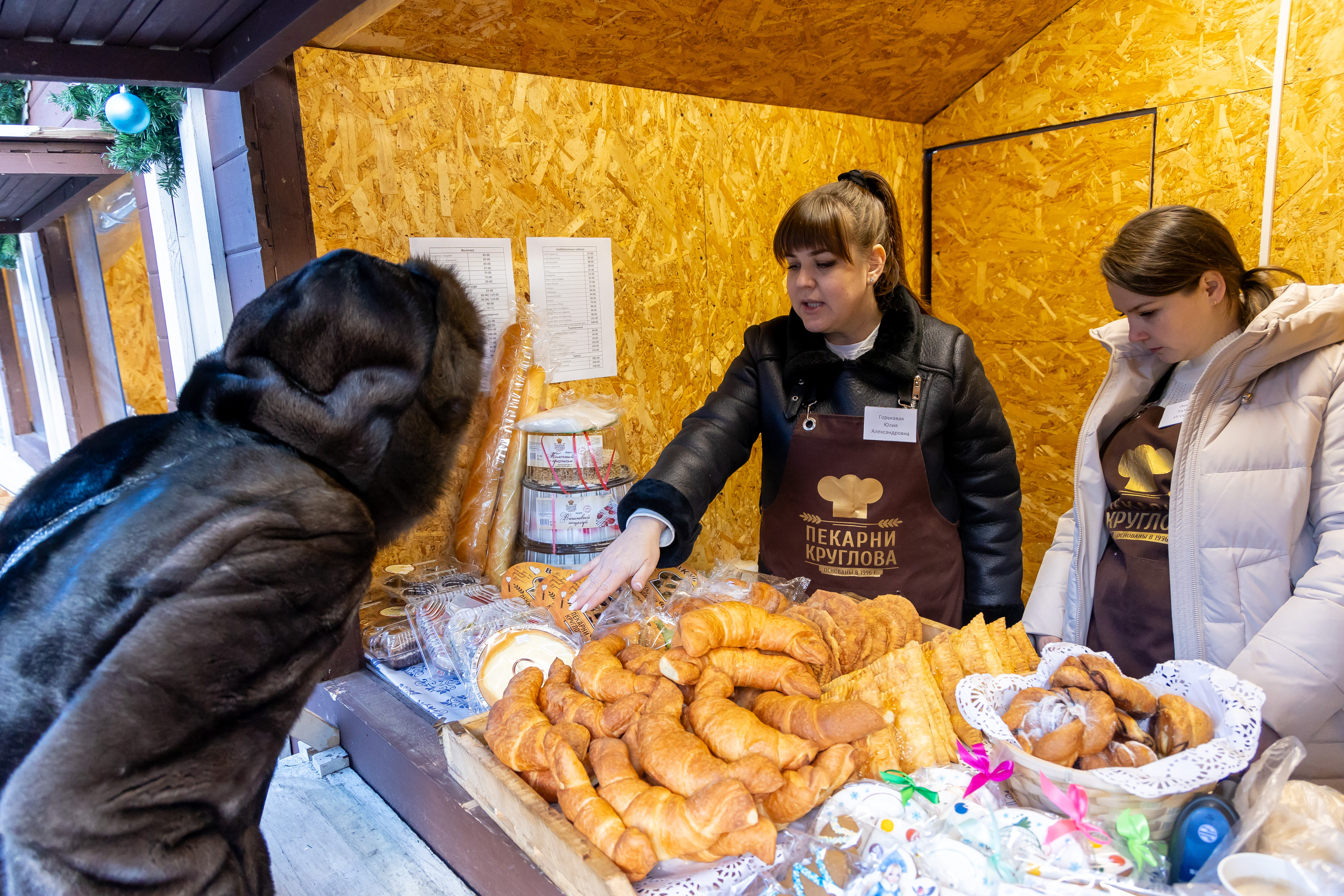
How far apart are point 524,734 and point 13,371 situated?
7398 mm

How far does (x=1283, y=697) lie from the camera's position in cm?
130

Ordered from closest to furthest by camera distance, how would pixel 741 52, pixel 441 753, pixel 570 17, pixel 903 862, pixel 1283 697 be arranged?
pixel 903 862 → pixel 1283 697 → pixel 441 753 → pixel 570 17 → pixel 741 52

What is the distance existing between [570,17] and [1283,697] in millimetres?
2503

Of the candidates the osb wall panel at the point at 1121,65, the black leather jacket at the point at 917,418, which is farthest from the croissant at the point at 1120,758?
the osb wall panel at the point at 1121,65

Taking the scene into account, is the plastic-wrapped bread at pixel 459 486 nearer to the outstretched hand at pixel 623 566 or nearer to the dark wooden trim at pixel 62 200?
the outstretched hand at pixel 623 566

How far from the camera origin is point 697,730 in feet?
3.45

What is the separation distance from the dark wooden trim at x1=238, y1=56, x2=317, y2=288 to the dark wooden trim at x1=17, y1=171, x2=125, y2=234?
2.80 ft

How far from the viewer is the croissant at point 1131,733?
0.91 meters

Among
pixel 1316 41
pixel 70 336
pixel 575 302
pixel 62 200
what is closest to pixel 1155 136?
pixel 1316 41

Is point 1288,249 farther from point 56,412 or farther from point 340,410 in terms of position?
point 56,412

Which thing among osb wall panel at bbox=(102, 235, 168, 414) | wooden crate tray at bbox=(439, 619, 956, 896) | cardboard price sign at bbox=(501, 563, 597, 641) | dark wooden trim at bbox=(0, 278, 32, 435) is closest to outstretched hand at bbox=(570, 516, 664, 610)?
cardboard price sign at bbox=(501, 563, 597, 641)

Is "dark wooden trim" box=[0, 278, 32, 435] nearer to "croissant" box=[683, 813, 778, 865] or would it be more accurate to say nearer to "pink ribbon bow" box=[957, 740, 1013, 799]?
"croissant" box=[683, 813, 778, 865]

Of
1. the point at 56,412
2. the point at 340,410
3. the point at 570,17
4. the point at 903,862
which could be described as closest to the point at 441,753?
the point at 340,410

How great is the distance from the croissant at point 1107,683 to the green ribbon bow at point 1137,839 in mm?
165
